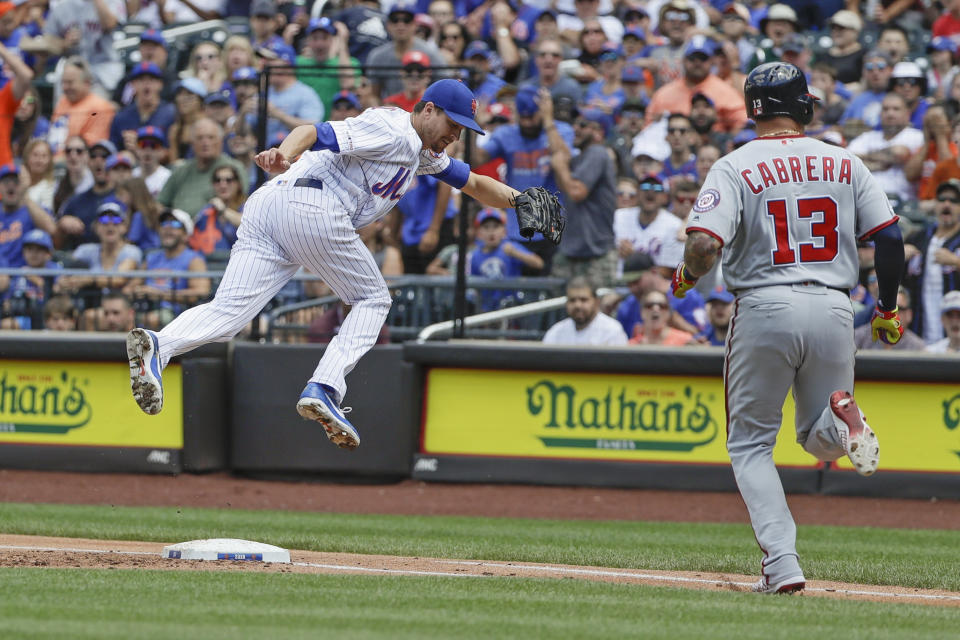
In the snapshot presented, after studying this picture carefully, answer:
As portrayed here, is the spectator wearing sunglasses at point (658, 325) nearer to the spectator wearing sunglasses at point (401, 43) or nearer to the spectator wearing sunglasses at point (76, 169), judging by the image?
the spectator wearing sunglasses at point (401, 43)

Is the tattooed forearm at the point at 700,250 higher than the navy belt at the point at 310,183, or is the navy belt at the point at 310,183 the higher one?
the navy belt at the point at 310,183

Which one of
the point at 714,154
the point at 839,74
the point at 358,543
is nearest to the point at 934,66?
the point at 839,74

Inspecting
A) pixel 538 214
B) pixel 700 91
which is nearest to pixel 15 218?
pixel 700 91

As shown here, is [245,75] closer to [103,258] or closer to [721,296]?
[103,258]

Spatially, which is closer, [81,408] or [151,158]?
[81,408]

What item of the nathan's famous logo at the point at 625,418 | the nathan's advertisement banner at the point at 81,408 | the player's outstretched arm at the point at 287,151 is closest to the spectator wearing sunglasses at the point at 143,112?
the nathan's advertisement banner at the point at 81,408

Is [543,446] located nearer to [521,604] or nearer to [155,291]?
[155,291]
